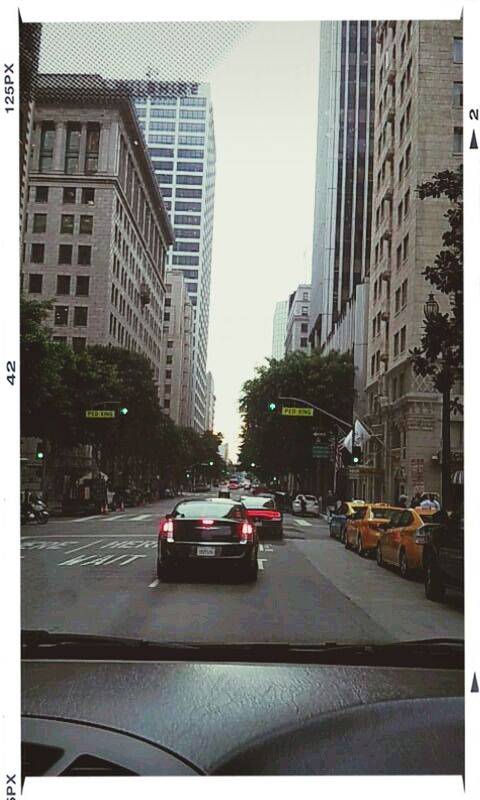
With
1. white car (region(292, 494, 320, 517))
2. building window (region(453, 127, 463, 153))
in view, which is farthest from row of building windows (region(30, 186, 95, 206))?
white car (region(292, 494, 320, 517))

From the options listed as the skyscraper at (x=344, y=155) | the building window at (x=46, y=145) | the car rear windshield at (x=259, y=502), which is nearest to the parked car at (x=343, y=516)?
the car rear windshield at (x=259, y=502)

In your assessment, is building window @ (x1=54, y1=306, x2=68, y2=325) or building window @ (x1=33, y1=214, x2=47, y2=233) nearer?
building window @ (x1=33, y1=214, x2=47, y2=233)

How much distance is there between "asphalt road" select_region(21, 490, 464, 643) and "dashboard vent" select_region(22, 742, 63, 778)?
0.58 m

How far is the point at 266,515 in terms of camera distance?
1068 centimetres

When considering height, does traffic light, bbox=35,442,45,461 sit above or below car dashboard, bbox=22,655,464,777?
above

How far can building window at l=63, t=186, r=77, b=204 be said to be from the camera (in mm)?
2971

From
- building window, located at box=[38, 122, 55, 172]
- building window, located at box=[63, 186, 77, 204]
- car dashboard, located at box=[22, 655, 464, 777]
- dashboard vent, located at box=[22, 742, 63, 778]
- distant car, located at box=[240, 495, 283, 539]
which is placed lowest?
distant car, located at box=[240, 495, 283, 539]

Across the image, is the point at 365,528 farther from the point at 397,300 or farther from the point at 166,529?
the point at 397,300

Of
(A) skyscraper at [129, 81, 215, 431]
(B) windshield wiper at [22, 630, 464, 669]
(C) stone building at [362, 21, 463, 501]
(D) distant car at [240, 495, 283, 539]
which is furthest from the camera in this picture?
(D) distant car at [240, 495, 283, 539]

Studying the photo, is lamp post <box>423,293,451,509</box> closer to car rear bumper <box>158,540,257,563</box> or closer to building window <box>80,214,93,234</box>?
building window <box>80,214,93,234</box>

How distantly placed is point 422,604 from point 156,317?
2392mm

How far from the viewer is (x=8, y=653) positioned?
179 cm

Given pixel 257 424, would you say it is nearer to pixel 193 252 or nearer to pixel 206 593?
pixel 206 593

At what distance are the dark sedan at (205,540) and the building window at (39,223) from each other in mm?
2998
